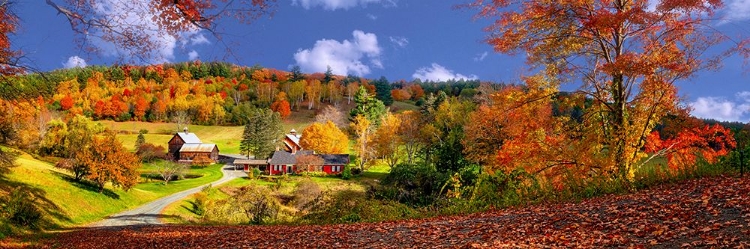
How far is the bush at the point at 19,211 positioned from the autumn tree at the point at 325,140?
176ft

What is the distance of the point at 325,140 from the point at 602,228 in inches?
2766

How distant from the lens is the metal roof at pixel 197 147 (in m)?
85.8

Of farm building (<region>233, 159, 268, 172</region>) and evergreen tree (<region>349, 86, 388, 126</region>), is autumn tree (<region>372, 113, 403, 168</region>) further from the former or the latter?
farm building (<region>233, 159, 268, 172</region>)

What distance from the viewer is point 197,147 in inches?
3420

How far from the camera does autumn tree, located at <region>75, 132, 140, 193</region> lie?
118ft

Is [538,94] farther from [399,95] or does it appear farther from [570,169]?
[399,95]

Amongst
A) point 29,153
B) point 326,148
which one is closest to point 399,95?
point 326,148

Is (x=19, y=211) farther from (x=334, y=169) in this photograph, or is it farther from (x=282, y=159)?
(x=282, y=159)

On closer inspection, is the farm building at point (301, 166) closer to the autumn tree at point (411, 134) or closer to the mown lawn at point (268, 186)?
the mown lawn at point (268, 186)

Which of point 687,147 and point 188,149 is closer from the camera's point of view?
point 687,147

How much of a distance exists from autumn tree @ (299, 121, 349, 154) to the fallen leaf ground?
213 feet

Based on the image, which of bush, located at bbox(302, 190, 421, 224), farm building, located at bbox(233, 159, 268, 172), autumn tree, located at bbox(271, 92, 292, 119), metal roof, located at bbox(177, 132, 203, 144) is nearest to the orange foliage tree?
bush, located at bbox(302, 190, 421, 224)

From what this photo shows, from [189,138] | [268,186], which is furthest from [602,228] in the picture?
[189,138]

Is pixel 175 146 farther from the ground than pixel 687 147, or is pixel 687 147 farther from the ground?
pixel 175 146
